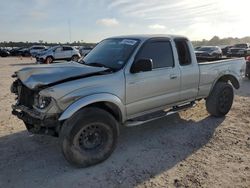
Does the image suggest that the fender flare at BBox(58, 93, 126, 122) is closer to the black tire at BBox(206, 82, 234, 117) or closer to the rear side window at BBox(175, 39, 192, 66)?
the rear side window at BBox(175, 39, 192, 66)

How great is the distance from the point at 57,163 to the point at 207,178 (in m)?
2.33

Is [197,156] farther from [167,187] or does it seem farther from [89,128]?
[89,128]

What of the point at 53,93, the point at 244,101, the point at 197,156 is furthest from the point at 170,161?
the point at 244,101

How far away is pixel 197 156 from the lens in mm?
4871

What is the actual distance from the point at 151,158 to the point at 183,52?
2406 millimetres

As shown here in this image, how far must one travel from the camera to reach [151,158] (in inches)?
189

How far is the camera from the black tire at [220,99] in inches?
268

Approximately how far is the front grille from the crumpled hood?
16 cm

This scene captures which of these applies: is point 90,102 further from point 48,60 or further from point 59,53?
point 59,53

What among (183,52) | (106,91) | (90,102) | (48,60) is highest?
(183,52)

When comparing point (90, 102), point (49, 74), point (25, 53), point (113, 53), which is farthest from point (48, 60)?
point (90, 102)

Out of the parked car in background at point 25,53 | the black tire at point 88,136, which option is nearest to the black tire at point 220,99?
the black tire at point 88,136

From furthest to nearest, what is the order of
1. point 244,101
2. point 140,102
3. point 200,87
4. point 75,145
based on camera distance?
1. point 244,101
2. point 200,87
3. point 140,102
4. point 75,145

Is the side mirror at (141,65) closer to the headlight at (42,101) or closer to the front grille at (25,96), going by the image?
the headlight at (42,101)
